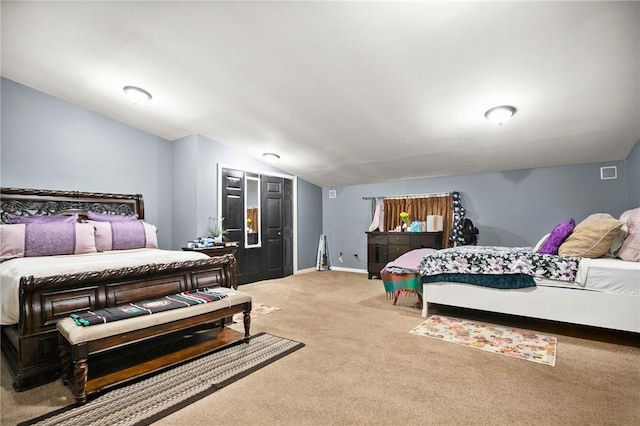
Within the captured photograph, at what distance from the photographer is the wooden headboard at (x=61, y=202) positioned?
3601 mm

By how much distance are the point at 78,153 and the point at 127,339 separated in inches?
133

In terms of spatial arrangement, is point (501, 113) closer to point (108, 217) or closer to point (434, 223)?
point (434, 223)

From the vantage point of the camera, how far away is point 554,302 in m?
2.96

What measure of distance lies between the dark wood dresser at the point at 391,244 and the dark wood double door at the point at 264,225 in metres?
1.75

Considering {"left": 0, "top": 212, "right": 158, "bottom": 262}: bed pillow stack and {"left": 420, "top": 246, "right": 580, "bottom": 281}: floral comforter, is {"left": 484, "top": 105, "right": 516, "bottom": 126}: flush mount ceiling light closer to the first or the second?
{"left": 420, "top": 246, "right": 580, "bottom": 281}: floral comforter

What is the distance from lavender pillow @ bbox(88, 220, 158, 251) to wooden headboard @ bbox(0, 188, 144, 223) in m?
0.45

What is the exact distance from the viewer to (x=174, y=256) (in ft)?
10.3

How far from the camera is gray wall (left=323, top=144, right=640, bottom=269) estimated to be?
15.3ft

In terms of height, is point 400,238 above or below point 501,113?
below

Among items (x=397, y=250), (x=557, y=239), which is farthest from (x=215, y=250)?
(x=557, y=239)

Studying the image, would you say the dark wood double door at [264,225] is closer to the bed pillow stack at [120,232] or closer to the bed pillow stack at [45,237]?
the bed pillow stack at [120,232]

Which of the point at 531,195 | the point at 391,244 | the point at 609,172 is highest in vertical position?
the point at 609,172

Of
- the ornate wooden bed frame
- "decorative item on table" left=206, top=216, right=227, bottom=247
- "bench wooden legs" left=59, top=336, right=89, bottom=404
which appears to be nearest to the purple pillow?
the ornate wooden bed frame

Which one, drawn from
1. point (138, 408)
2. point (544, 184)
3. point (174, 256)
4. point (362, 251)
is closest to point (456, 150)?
point (544, 184)
